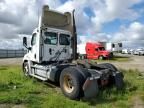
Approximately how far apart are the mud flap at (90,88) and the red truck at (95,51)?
34001 mm

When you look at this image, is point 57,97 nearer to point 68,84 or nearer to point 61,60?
point 68,84

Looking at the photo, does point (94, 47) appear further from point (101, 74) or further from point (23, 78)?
point (101, 74)

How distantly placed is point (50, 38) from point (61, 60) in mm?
1294

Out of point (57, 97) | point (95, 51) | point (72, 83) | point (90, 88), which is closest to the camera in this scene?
point (90, 88)

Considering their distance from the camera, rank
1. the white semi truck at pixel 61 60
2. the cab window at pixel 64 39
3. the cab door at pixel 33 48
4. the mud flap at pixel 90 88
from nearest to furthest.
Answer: the mud flap at pixel 90 88 → the white semi truck at pixel 61 60 → the cab door at pixel 33 48 → the cab window at pixel 64 39

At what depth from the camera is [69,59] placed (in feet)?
45.2

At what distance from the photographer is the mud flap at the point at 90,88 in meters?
8.85

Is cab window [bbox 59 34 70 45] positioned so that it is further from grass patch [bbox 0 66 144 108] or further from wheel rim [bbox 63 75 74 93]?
wheel rim [bbox 63 75 74 93]

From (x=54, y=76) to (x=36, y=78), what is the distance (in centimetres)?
→ 294

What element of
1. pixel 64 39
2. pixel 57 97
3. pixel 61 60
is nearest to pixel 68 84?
pixel 57 97

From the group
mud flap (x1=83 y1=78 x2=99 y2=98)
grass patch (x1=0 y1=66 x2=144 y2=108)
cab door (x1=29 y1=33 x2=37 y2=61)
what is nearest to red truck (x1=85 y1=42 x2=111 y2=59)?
cab door (x1=29 y1=33 x2=37 y2=61)

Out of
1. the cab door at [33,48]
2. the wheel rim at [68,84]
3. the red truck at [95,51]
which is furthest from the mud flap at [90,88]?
the red truck at [95,51]

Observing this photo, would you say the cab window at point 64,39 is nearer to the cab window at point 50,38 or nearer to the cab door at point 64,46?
the cab door at point 64,46

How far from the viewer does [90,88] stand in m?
8.95
